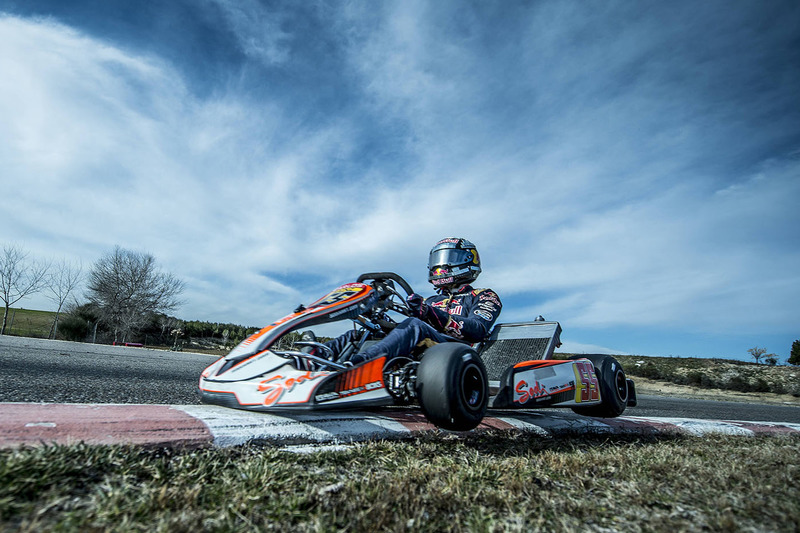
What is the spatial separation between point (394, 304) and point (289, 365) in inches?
49.4

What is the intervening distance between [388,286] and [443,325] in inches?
25.2

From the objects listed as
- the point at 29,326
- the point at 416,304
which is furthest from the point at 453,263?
the point at 29,326

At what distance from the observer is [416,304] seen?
3.69 metres

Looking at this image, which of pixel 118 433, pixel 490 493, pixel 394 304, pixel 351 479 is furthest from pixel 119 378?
pixel 490 493

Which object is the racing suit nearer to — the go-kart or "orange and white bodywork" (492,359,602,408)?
the go-kart

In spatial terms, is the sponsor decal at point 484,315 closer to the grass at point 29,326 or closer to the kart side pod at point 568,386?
the kart side pod at point 568,386

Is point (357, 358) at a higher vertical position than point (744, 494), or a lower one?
higher

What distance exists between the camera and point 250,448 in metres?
2.02

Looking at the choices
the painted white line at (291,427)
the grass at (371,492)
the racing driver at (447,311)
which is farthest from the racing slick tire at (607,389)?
the painted white line at (291,427)

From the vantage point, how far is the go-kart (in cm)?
250

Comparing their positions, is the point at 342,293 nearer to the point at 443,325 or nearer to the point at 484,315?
the point at 443,325

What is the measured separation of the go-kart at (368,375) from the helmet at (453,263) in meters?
1.40

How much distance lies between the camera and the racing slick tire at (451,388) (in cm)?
250

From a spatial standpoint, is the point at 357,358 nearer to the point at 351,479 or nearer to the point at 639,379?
the point at 351,479
